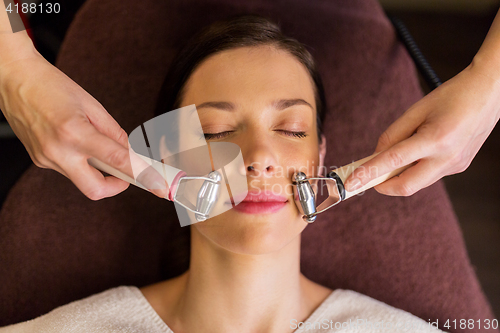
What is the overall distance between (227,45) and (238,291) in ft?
2.40

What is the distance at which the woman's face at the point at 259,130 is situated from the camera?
3.19ft

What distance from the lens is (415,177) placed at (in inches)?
36.1

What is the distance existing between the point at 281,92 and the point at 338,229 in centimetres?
72

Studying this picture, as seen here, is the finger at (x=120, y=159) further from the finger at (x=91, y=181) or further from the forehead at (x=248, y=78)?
the forehead at (x=248, y=78)

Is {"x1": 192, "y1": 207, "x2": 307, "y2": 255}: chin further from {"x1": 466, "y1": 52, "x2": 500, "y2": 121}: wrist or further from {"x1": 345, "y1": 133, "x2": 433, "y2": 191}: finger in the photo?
{"x1": 466, "y1": 52, "x2": 500, "y2": 121}: wrist

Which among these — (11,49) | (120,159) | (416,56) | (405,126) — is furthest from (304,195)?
(416,56)

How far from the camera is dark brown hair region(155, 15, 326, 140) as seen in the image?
3.75 ft

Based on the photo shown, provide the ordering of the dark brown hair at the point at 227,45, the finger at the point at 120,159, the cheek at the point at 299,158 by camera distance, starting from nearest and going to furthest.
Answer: the finger at the point at 120,159 → the cheek at the point at 299,158 → the dark brown hair at the point at 227,45

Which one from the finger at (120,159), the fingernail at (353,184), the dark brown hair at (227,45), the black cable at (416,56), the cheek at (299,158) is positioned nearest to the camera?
the finger at (120,159)

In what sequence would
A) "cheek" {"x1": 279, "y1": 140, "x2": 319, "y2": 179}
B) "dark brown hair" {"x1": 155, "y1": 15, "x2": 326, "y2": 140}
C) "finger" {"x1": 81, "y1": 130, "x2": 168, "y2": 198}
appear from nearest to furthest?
"finger" {"x1": 81, "y1": 130, "x2": 168, "y2": 198}
"cheek" {"x1": 279, "y1": 140, "x2": 319, "y2": 179}
"dark brown hair" {"x1": 155, "y1": 15, "x2": 326, "y2": 140}

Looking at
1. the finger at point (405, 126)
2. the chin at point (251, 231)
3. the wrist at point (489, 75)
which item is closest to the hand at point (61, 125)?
the chin at point (251, 231)

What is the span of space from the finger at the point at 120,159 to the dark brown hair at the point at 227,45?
40 centimetres

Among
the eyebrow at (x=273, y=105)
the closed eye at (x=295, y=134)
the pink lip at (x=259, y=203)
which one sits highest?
the eyebrow at (x=273, y=105)

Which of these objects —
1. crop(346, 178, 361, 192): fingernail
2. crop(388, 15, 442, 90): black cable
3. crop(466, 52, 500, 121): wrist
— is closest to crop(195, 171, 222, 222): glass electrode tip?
crop(346, 178, 361, 192): fingernail
